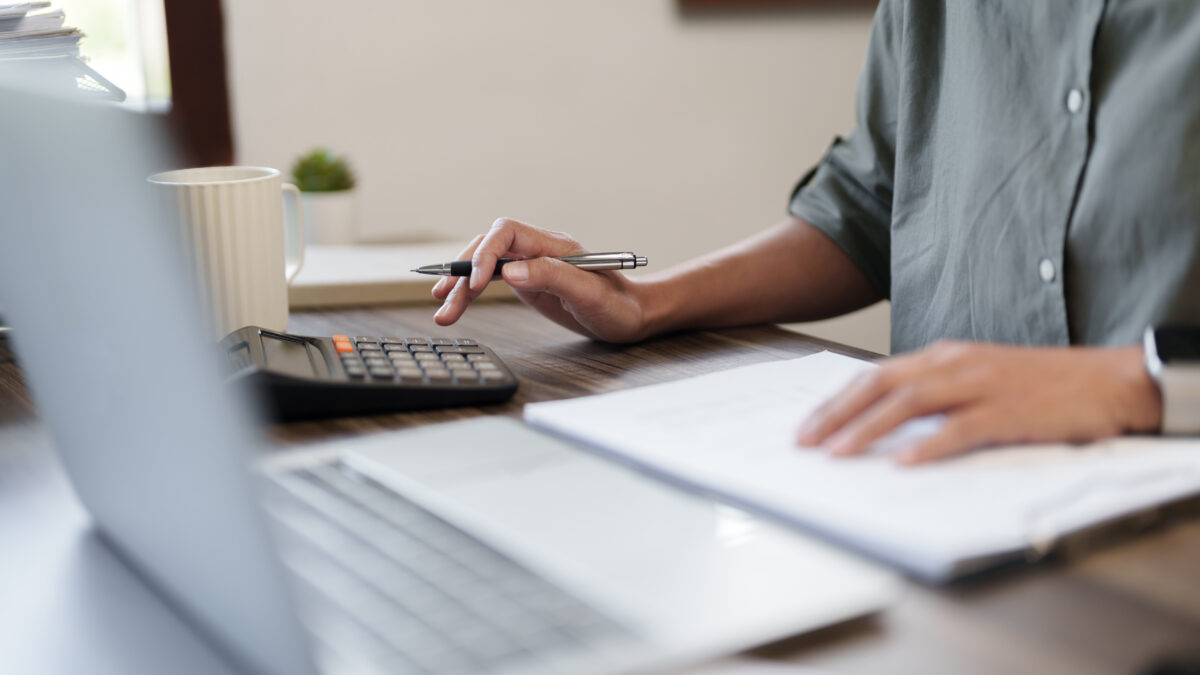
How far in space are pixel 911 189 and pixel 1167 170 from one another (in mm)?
Result: 265

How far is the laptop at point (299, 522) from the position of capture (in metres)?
0.29

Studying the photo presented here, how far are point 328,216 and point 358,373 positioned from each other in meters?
0.84

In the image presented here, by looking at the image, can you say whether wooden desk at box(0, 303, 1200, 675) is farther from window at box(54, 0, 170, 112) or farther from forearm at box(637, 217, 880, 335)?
window at box(54, 0, 170, 112)

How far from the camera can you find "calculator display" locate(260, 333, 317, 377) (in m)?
0.62

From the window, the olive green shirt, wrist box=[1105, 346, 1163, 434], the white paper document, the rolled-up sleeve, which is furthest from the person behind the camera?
the window

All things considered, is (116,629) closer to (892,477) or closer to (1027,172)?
(892,477)

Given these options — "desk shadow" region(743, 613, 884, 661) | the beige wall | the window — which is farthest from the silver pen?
the window

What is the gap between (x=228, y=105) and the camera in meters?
1.59

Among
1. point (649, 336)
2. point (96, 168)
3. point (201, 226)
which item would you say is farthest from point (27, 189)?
point (649, 336)

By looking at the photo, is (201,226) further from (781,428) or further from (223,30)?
(223,30)

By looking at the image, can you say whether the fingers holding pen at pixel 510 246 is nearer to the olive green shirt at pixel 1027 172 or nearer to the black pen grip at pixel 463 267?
the black pen grip at pixel 463 267

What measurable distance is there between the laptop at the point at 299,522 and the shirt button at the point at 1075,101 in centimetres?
49

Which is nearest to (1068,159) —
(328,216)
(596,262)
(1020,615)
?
(596,262)

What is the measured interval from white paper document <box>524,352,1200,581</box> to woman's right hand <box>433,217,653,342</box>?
0.64 feet
